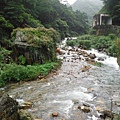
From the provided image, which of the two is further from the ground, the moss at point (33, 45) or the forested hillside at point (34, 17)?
the forested hillside at point (34, 17)

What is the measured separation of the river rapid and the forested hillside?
1029 centimetres

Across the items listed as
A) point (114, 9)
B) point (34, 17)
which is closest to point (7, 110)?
point (34, 17)

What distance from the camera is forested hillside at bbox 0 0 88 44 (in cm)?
1980

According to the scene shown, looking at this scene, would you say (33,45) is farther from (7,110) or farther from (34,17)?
(34,17)

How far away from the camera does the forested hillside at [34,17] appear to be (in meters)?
19.8

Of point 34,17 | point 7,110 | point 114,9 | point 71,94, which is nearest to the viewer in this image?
point 7,110

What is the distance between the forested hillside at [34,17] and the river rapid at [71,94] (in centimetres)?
1029

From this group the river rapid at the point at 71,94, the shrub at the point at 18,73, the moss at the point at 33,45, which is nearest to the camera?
the river rapid at the point at 71,94

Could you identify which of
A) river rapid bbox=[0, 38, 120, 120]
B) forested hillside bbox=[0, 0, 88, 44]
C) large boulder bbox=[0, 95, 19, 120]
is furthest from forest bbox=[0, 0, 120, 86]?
large boulder bbox=[0, 95, 19, 120]

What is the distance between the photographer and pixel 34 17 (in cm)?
2944

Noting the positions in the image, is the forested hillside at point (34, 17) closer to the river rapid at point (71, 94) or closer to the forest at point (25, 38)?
the forest at point (25, 38)

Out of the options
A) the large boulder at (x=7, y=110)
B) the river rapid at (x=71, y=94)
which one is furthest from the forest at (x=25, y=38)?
the large boulder at (x=7, y=110)

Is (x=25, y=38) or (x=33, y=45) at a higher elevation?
(x=25, y=38)

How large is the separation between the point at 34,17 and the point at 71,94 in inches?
916
